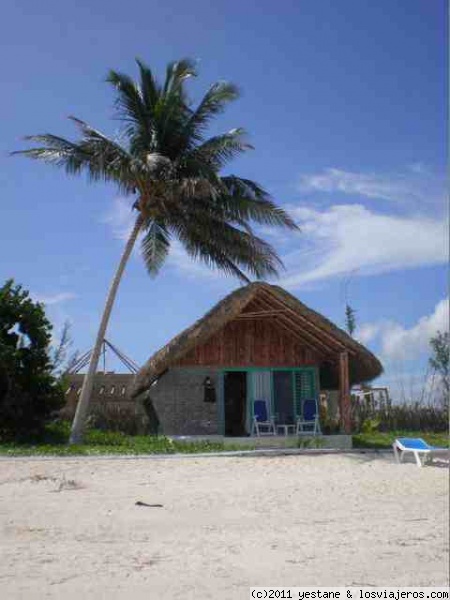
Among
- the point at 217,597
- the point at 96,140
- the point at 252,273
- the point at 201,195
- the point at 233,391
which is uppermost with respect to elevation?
the point at 96,140

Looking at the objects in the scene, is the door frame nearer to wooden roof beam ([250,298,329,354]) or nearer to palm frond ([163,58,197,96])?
wooden roof beam ([250,298,329,354])

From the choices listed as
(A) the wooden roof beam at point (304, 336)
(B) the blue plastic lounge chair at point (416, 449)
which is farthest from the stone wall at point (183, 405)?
(B) the blue plastic lounge chair at point (416, 449)

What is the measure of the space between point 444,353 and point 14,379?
652 inches

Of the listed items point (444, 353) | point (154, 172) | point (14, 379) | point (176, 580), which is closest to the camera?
point (176, 580)

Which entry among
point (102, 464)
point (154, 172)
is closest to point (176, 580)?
point (102, 464)

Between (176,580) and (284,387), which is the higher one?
(284,387)

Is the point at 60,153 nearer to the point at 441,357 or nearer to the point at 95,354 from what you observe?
the point at 95,354

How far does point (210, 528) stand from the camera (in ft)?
21.1

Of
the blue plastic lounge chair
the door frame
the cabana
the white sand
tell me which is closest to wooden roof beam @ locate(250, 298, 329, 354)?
the cabana

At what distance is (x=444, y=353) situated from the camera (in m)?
24.4

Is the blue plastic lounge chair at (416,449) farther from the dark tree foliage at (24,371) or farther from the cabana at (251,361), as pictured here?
the dark tree foliage at (24,371)

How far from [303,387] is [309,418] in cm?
97

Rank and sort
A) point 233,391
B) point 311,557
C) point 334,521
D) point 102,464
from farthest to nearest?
point 233,391 < point 102,464 < point 334,521 < point 311,557

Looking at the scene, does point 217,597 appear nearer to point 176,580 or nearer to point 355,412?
point 176,580
